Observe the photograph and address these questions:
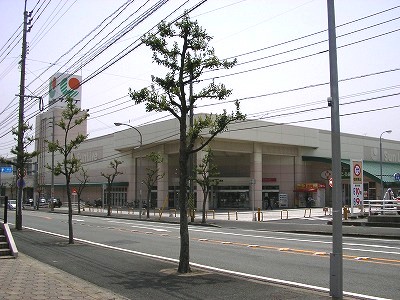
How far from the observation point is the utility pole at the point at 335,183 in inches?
310

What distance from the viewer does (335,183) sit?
8.04 metres

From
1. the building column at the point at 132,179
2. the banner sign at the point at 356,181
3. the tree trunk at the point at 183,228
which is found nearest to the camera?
the tree trunk at the point at 183,228

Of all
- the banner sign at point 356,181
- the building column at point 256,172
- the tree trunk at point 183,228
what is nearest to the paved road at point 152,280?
the tree trunk at point 183,228

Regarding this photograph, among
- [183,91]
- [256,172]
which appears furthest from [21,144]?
[256,172]

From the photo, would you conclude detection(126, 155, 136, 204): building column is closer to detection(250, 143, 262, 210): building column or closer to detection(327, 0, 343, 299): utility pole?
detection(250, 143, 262, 210): building column

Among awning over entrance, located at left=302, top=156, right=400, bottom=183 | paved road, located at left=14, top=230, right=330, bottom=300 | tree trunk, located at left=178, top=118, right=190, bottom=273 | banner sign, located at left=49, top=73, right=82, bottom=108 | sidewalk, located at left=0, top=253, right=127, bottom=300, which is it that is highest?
banner sign, located at left=49, top=73, right=82, bottom=108

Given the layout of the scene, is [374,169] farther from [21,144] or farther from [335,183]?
[335,183]

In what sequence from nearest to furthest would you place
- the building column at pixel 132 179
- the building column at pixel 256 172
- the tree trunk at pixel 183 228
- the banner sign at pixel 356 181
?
the tree trunk at pixel 183 228, the banner sign at pixel 356 181, the building column at pixel 256 172, the building column at pixel 132 179

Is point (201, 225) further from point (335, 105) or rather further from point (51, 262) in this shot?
point (335, 105)

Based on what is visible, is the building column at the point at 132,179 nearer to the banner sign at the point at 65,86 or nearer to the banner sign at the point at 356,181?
the banner sign at the point at 65,86

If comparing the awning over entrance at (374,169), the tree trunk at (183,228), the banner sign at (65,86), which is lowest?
the tree trunk at (183,228)

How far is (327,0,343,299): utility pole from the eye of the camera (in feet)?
25.8

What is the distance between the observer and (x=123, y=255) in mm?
14859

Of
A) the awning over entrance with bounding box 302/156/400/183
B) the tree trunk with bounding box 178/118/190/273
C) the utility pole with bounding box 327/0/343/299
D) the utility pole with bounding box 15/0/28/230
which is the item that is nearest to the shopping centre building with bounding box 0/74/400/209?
the awning over entrance with bounding box 302/156/400/183
